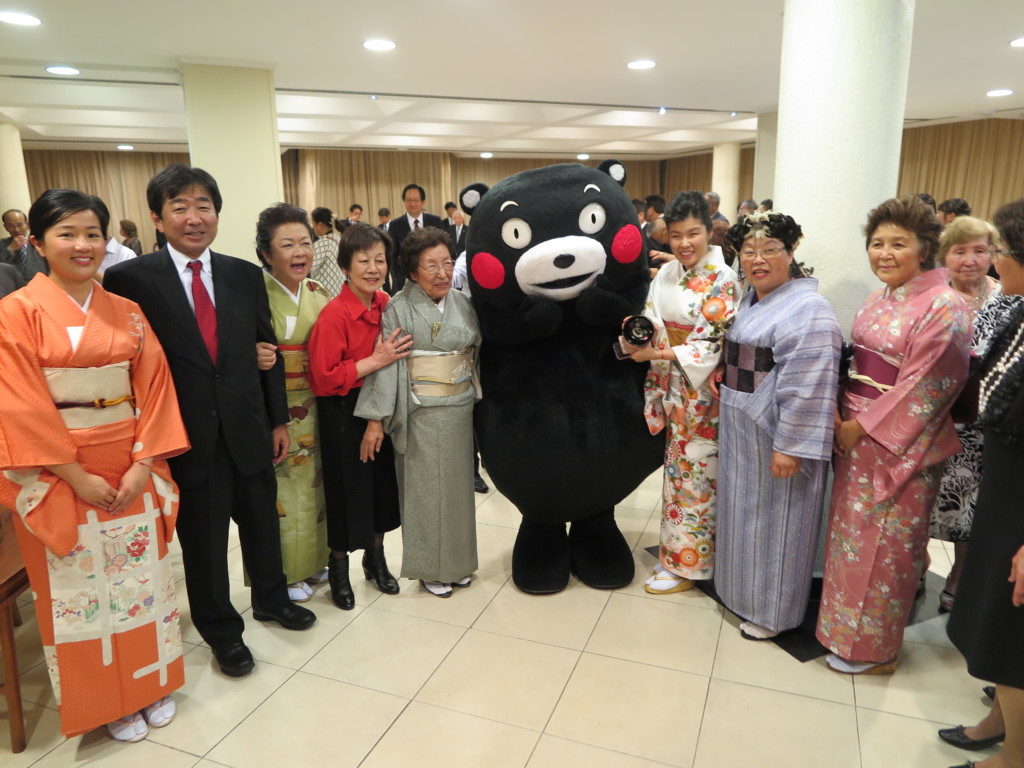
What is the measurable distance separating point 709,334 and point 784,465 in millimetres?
488

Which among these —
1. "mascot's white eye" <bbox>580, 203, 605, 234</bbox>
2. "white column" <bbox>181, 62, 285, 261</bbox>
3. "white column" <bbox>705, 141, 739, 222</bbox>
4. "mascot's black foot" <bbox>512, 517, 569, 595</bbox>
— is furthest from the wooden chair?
"white column" <bbox>705, 141, 739, 222</bbox>

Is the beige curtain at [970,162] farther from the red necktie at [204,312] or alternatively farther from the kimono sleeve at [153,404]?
the kimono sleeve at [153,404]

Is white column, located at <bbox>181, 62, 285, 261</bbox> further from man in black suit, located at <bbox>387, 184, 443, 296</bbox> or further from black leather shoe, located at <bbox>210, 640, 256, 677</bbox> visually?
black leather shoe, located at <bbox>210, 640, 256, 677</bbox>

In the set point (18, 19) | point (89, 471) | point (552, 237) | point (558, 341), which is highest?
point (18, 19)

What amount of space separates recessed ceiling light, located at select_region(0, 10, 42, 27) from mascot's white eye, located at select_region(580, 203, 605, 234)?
11.5ft

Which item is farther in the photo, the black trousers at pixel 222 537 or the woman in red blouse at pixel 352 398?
the woman in red blouse at pixel 352 398

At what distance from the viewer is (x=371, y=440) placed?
2355 millimetres

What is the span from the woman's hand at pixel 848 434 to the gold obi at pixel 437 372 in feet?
4.03

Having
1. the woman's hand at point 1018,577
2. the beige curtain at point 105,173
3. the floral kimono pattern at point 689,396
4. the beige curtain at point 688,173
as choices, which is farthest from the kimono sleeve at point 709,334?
the beige curtain at point 688,173

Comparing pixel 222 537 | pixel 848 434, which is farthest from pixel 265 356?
pixel 848 434

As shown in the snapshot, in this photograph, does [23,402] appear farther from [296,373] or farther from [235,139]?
[235,139]

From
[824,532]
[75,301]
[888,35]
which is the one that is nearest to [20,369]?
[75,301]

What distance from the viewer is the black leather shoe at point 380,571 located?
8.59 ft

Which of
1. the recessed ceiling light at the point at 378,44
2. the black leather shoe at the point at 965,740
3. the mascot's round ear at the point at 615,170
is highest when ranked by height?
the recessed ceiling light at the point at 378,44
